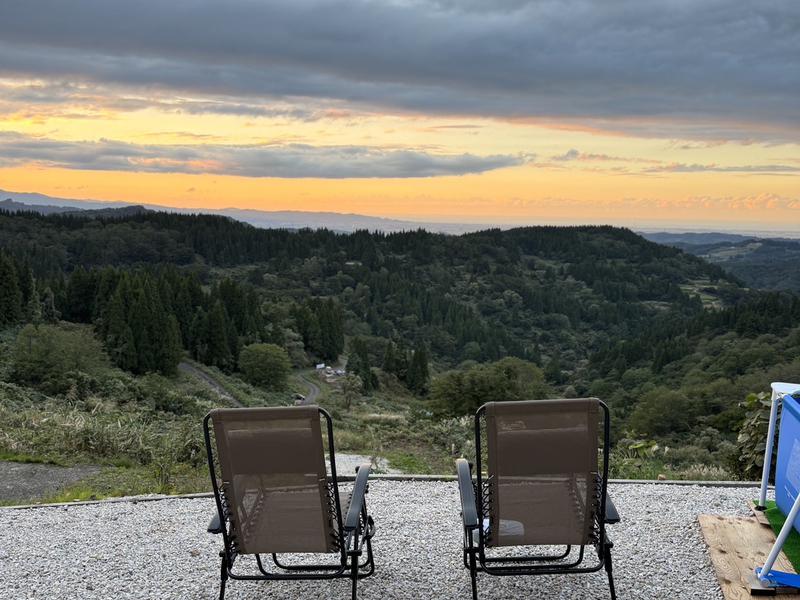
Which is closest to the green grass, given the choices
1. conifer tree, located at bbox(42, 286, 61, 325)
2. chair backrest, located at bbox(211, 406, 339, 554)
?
chair backrest, located at bbox(211, 406, 339, 554)

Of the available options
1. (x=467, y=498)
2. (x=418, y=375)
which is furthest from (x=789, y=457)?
(x=418, y=375)

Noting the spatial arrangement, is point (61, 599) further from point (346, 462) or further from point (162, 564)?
point (346, 462)

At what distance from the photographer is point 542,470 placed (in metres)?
3.43

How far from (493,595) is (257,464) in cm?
163

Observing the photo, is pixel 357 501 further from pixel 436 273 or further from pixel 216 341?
pixel 436 273

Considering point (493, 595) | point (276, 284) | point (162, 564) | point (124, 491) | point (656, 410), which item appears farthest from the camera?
point (276, 284)

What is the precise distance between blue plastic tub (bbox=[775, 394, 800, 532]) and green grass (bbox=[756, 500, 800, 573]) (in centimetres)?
12

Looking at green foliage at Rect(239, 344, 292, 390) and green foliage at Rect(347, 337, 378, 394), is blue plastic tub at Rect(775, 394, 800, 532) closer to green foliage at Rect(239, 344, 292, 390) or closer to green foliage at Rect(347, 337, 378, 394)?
green foliage at Rect(239, 344, 292, 390)

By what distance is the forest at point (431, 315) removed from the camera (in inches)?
1594

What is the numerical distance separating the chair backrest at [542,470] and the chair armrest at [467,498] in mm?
119

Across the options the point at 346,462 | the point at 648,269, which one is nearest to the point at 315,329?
the point at 346,462

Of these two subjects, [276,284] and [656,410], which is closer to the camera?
[656,410]

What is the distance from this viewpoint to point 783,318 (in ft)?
254

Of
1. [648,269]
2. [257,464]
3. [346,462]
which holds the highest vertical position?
[257,464]
